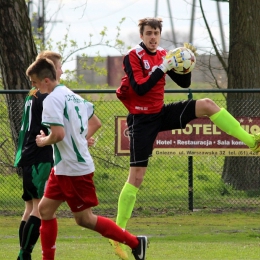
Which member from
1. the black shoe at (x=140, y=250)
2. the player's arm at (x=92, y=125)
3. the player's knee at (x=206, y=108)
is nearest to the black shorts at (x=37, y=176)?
the player's arm at (x=92, y=125)

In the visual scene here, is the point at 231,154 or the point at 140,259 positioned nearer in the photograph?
the point at 140,259

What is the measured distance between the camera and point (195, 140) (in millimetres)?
11648

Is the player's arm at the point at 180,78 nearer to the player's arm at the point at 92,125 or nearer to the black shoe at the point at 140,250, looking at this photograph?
the player's arm at the point at 92,125

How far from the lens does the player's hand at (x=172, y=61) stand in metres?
7.56

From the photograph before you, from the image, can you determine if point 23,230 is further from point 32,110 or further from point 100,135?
point 100,135

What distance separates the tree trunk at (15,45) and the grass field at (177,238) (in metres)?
2.40

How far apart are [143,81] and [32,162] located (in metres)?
1.35

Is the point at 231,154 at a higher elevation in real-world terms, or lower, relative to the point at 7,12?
lower

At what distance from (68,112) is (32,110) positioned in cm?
101

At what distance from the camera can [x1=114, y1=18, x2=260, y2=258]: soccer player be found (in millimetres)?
7699

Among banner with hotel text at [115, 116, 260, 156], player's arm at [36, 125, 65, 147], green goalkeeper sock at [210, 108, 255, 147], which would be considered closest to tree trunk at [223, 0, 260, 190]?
banner with hotel text at [115, 116, 260, 156]

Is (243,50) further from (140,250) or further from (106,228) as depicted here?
(106,228)

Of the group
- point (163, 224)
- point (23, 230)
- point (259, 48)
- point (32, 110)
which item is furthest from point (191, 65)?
point (259, 48)

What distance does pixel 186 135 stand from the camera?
38.2ft
